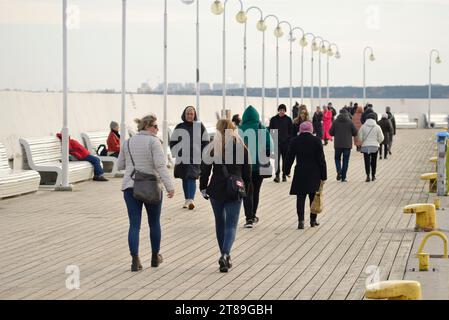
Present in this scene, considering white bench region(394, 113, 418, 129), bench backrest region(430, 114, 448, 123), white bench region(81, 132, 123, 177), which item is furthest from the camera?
bench backrest region(430, 114, 448, 123)

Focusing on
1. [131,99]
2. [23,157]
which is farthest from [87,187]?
[131,99]

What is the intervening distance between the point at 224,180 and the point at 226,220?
0.43 m

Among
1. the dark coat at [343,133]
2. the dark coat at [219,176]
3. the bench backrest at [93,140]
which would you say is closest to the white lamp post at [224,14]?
the bench backrest at [93,140]

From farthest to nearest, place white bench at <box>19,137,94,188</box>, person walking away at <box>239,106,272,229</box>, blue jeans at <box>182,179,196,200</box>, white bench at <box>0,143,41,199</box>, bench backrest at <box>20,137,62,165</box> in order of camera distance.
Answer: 1. bench backrest at <box>20,137,62,165</box>
2. white bench at <box>19,137,94,188</box>
3. white bench at <box>0,143,41,199</box>
4. blue jeans at <box>182,179,196,200</box>
5. person walking away at <box>239,106,272,229</box>

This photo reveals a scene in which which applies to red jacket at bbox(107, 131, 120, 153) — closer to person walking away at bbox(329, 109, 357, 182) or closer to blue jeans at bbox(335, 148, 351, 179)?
person walking away at bbox(329, 109, 357, 182)

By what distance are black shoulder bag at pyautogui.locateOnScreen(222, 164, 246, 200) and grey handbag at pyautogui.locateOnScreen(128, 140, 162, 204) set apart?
735mm

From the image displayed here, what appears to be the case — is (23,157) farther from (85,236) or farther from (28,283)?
(28,283)

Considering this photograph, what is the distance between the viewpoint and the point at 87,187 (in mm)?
23562

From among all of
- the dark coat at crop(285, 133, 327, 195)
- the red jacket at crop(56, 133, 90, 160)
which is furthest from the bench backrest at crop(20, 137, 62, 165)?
the dark coat at crop(285, 133, 327, 195)

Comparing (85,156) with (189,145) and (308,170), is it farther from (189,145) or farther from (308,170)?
(308,170)

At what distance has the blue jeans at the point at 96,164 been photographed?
82.7ft

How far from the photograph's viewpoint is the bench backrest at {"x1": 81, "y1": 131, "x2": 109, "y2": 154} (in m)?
27.4

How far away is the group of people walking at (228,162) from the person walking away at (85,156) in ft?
12.3

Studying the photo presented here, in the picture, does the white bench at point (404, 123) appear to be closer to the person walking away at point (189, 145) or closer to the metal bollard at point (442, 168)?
the metal bollard at point (442, 168)
